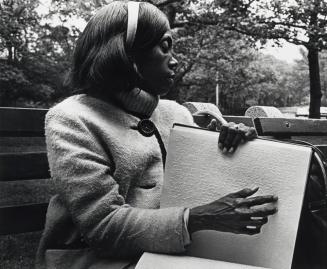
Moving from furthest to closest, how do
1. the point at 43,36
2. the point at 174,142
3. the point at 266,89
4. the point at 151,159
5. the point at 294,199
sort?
1. the point at 266,89
2. the point at 43,36
3. the point at 151,159
4. the point at 174,142
5. the point at 294,199

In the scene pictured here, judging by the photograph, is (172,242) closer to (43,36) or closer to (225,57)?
(43,36)

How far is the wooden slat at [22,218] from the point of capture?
2397 mm

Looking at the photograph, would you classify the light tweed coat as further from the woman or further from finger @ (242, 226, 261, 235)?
finger @ (242, 226, 261, 235)

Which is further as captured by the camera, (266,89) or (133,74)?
(266,89)

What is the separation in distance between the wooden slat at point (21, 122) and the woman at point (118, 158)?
0.58 m

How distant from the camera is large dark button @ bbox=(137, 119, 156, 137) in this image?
6.08 ft

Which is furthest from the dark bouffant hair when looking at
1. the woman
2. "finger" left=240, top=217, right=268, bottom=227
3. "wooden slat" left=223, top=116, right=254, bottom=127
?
"wooden slat" left=223, top=116, right=254, bottom=127

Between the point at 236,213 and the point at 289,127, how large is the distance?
227 centimetres

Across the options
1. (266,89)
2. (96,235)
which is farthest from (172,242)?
(266,89)

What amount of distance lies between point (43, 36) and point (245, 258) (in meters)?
14.5

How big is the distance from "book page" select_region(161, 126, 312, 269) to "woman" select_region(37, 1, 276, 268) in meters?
0.06

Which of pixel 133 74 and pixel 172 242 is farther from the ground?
pixel 133 74

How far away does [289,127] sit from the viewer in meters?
3.54

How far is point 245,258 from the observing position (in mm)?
1523
